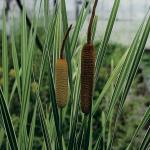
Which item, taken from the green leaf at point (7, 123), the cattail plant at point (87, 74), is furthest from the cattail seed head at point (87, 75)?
the green leaf at point (7, 123)

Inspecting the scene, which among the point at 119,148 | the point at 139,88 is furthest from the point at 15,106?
the point at 139,88

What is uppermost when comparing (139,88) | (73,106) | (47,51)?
(47,51)

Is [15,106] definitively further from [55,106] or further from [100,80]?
[55,106]

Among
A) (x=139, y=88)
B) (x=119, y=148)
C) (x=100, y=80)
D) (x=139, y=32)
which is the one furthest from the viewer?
(x=139, y=88)

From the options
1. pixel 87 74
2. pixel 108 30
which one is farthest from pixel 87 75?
pixel 108 30

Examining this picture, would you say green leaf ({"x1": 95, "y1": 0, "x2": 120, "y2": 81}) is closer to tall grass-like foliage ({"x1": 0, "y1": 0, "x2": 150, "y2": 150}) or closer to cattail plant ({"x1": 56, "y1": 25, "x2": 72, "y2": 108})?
tall grass-like foliage ({"x1": 0, "y1": 0, "x2": 150, "y2": 150})

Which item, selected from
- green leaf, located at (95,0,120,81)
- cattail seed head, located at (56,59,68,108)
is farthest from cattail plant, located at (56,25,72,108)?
green leaf, located at (95,0,120,81)

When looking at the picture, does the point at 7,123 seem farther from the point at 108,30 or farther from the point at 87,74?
the point at 108,30

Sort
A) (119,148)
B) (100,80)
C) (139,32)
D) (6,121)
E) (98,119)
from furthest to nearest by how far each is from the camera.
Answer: (100,80) < (98,119) < (119,148) < (139,32) < (6,121)
